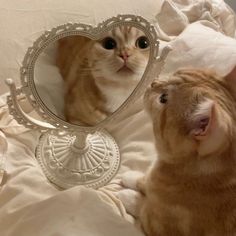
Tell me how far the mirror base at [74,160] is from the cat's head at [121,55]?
20 cm

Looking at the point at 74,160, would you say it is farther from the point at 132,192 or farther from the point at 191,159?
the point at 191,159

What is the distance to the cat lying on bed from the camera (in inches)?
34.0

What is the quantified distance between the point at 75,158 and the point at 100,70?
27cm

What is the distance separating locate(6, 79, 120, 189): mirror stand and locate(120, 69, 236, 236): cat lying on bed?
0.52 ft

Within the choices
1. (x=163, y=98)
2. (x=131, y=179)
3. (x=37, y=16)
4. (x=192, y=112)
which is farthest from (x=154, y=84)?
(x=37, y=16)

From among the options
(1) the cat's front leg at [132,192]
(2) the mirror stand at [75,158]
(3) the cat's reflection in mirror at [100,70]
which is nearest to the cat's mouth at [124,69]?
(3) the cat's reflection in mirror at [100,70]

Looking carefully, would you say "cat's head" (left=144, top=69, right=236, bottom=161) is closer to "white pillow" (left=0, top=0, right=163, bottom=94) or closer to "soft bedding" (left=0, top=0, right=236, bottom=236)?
"soft bedding" (left=0, top=0, right=236, bottom=236)

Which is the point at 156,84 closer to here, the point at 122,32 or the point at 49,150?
the point at 122,32

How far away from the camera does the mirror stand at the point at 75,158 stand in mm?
1097

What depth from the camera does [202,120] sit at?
0.81 metres

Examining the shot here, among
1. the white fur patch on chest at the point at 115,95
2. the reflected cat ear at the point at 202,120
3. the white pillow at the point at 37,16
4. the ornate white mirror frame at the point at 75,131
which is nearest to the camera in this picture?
the reflected cat ear at the point at 202,120

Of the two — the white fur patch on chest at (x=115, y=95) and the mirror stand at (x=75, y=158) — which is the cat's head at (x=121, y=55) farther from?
the mirror stand at (x=75, y=158)

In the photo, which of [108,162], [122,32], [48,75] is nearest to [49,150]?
[108,162]

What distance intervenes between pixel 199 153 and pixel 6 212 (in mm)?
461
